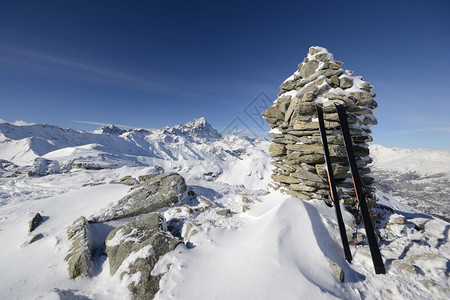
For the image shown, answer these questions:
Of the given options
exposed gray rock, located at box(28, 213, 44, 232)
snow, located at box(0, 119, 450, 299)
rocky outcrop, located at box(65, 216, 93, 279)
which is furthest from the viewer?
exposed gray rock, located at box(28, 213, 44, 232)

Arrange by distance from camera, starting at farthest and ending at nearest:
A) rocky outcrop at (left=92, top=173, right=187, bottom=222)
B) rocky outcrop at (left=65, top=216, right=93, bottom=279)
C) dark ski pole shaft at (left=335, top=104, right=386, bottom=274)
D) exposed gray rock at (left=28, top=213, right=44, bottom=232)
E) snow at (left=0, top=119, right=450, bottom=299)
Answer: rocky outcrop at (left=92, top=173, right=187, bottom=222)
exposed gray rock at (left=28, top=213, right=44, bottom=232)
rocky outcrop at (left=65, top=216, right=93, bottom=279)
dark ski pole shaft at (left=335, top=104, right=386, bottom=274)
snow at (left=0, top=119, right=450, bottom=299)

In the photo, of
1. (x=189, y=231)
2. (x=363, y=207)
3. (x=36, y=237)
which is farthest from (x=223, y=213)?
(x=36, y=237)

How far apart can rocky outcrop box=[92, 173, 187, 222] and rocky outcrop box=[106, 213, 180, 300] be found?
7.71ft

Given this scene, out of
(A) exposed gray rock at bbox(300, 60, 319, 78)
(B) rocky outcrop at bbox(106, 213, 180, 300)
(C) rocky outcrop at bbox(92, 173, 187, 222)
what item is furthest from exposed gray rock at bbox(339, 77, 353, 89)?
(C) rocky outcrop at bbox(92, 173, 187, 222)

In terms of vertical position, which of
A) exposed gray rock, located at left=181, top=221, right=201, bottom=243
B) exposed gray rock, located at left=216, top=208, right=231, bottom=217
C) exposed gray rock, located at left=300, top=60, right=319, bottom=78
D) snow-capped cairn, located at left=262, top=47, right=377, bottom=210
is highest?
exposed gray rock, located at left=300, top=60, right=319, bottom=78

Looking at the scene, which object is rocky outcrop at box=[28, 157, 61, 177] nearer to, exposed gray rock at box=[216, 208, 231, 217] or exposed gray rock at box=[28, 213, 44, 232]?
exposed gray rock at box=[28, 213, 44, 232]

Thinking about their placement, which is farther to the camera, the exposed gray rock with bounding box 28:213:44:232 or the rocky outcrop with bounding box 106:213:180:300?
the exposed gray rock with bounding box 28:213:44:232

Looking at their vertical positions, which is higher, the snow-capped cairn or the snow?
the snow-capped cairn

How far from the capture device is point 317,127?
680 centimetres

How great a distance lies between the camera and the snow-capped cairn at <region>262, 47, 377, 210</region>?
6633 millimetres

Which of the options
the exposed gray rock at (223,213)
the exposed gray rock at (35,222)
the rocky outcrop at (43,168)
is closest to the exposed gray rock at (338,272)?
the exposed gray rock at (223,213)

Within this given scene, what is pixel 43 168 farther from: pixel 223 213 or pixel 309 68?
pixel 309 68

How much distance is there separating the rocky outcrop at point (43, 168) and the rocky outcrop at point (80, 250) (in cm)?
2257

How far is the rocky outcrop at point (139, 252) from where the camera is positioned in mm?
4211
